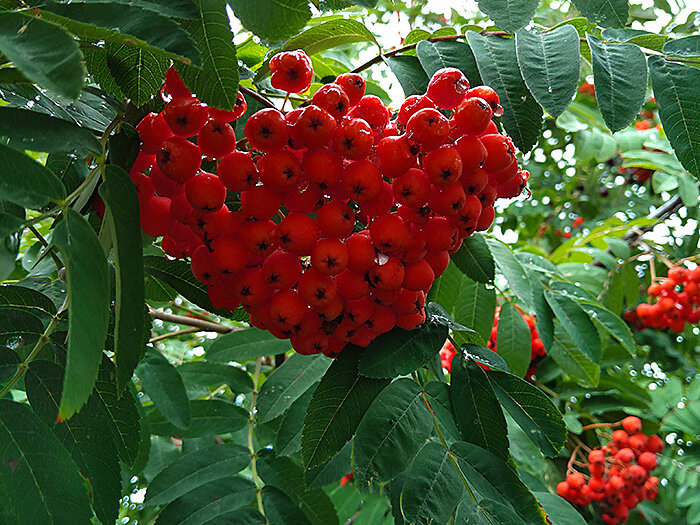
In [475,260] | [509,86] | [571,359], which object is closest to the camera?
[509,86]

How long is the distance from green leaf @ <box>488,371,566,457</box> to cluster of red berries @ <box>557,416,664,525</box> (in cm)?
178

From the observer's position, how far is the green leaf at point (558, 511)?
133 cm

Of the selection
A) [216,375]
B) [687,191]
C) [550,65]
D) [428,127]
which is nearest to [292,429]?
[216,375]

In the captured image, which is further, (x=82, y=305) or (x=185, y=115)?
(x=185, y=115)

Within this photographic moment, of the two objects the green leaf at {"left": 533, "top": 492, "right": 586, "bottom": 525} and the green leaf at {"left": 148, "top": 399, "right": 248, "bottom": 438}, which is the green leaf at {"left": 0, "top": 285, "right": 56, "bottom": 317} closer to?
the green leaf at {"left": 148, "top": 399, "right": 248, "bottom": 438}

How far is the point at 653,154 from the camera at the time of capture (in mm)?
2934

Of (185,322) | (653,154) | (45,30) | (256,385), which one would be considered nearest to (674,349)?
(653,154)

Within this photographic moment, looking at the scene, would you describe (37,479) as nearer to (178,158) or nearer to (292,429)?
(178,158)

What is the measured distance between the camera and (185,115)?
0.91 m

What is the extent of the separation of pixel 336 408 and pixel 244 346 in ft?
2.70

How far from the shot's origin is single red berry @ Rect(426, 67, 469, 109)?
38.2 inches

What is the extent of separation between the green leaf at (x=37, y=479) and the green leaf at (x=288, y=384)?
762 millimetres

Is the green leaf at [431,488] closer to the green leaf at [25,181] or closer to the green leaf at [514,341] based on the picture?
the green leaf at [25,181]

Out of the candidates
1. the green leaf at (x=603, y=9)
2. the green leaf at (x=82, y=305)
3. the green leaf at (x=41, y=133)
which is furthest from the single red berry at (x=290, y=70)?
the green leaf at (x=603, y=9)
